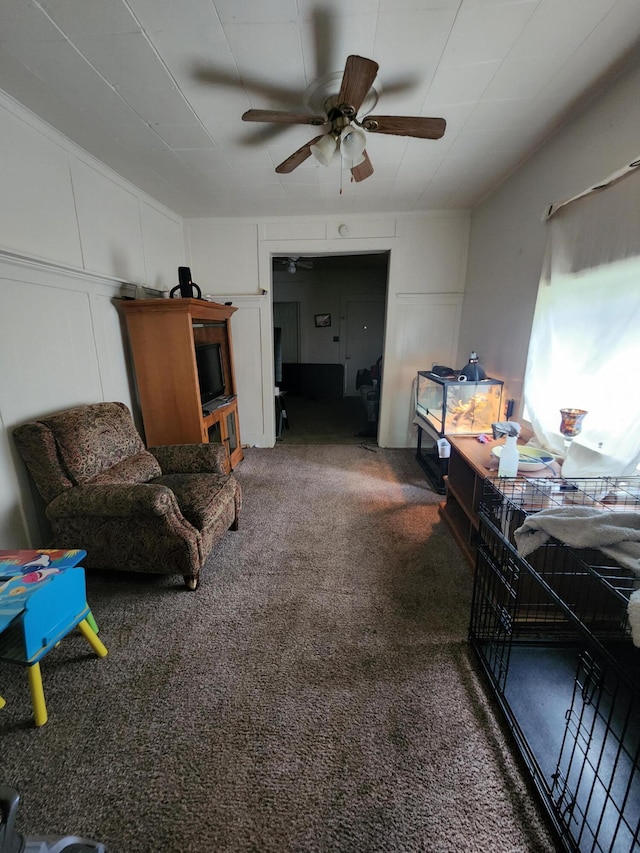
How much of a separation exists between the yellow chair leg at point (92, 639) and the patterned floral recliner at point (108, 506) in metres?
0.41

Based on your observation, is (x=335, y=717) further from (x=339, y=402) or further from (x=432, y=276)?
(x=339, y=402)

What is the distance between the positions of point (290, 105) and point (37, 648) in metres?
2.85

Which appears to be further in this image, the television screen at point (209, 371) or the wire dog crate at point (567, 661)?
the television screen at point (209, 371)

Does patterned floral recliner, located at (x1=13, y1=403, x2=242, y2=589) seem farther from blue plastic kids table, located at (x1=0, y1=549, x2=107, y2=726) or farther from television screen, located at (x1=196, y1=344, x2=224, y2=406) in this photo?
television screen, located at (x1=196, y1=344, x2=224, y2=406)

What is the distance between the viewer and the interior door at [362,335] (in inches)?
269

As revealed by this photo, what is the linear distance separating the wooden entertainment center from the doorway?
3220 mm

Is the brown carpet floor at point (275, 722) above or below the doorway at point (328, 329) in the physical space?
below

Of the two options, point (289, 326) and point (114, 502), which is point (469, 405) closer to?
point (114, 502)

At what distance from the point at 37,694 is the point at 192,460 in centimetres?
142

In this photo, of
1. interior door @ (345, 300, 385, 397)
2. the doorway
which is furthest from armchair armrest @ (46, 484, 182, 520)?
interior door @ (345, 300, 385, 397)

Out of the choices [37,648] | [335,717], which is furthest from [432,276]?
[37,648]

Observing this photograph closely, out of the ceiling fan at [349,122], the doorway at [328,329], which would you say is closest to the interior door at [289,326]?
the doorway at [328,329]

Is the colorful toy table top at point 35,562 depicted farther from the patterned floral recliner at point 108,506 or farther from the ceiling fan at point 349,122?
the ceiling fan at point 349,122

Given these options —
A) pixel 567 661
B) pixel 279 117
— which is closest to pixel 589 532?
pixel 567 661
